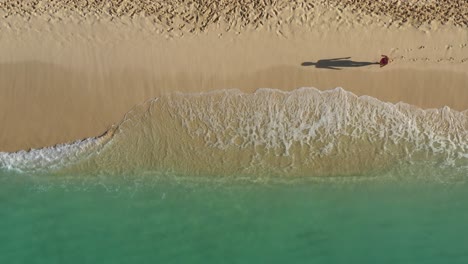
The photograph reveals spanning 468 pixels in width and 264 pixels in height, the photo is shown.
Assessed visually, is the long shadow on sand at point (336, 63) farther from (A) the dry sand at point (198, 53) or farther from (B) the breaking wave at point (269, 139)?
(B) the breaking wave at point (269, 139)

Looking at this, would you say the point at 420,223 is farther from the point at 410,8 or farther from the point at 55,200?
the point at 55,200

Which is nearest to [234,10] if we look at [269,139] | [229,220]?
[269,139]

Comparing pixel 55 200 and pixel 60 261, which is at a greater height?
pixel 55 200

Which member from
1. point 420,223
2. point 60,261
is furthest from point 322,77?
point 60,261

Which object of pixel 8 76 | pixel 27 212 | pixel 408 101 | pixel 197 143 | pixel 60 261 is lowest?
pixel 60 261

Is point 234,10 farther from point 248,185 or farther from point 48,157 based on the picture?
point 48,157

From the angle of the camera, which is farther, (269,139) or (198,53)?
(198,53)

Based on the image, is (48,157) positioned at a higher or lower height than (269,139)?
lower
